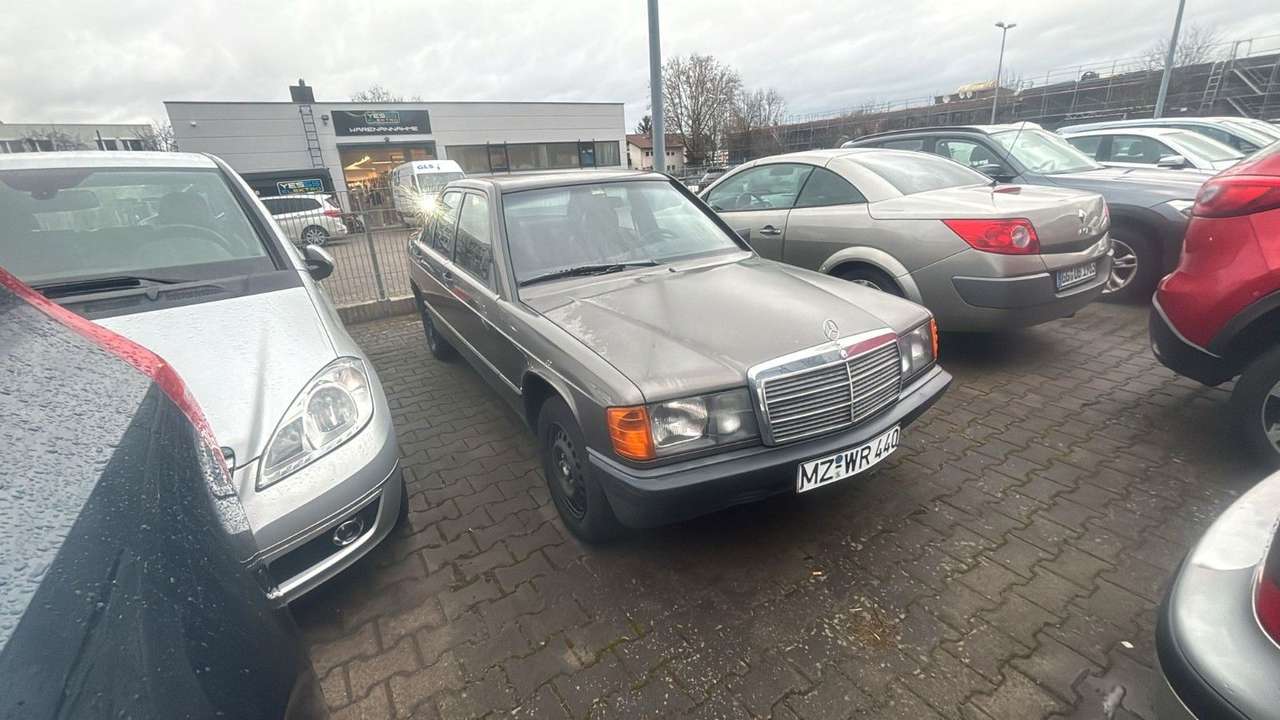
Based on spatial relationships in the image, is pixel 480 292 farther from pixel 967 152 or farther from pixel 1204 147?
pixel 1204 147

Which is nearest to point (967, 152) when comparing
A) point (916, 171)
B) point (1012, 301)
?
point (916, 171)

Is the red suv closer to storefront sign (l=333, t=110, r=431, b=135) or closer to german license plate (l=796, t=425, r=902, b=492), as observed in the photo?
german license plate (l=796, t=425, r=902, b=492)

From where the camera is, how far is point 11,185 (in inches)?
111

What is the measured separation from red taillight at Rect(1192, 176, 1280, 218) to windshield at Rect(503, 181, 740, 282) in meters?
2.42

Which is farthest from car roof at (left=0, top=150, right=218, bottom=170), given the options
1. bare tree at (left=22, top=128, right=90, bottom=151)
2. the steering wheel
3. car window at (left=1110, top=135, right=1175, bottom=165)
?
bare tree at (left=22, top=128, right=90, bottom=151)

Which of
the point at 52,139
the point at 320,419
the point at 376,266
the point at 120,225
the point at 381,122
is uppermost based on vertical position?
the point at 52,139

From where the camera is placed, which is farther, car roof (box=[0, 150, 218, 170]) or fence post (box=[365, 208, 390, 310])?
fence post (box=[365, 208, 390, 310])

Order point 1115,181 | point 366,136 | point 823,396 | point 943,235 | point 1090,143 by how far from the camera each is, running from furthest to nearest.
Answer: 1. point 366,136
2. point 1090,143
3. point 1115,181
4. point 943,235
5. point 823,396

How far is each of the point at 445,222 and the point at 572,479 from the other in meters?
2.58

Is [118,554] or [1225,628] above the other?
[118,554]

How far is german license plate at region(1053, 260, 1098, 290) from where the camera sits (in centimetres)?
399

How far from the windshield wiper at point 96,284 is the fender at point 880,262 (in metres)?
4.26

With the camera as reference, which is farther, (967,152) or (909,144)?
(909,144)

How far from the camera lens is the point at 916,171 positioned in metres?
4.86
